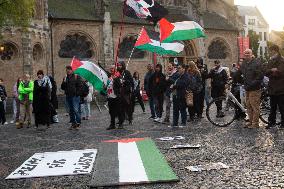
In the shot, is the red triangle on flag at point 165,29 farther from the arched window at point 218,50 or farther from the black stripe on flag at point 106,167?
the arched window at point 218,50

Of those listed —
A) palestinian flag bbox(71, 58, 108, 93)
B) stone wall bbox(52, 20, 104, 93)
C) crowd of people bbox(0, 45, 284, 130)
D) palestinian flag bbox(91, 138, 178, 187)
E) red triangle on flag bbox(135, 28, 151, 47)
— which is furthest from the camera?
stone wall bbox(52, 20, 104, 93)

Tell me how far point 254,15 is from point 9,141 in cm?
7358

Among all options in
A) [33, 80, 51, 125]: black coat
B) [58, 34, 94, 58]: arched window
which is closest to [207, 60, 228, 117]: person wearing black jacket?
[33, 80, 51, 125]: black coat

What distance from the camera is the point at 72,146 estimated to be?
8.93 m

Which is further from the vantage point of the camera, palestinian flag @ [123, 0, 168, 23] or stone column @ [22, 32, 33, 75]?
stone column @ [22, 32, 33, 75]

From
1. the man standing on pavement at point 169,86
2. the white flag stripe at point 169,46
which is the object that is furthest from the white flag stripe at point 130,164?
the white flag stripe at point 169,46

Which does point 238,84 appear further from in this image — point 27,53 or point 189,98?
point 27,53

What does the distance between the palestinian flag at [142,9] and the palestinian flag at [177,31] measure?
0.70 meters

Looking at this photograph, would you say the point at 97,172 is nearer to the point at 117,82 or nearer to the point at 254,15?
the point at 117,82

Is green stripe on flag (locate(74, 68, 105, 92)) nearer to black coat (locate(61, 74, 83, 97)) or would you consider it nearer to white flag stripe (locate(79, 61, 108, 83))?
white flag stripe (locate(79, 61, 108, 83))

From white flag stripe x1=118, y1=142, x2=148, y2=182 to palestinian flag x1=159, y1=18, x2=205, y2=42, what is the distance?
6619 millimetres

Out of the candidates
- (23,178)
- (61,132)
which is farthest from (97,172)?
(61,132)

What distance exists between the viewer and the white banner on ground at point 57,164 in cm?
634

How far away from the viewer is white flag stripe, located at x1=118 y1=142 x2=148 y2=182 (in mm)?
5719
